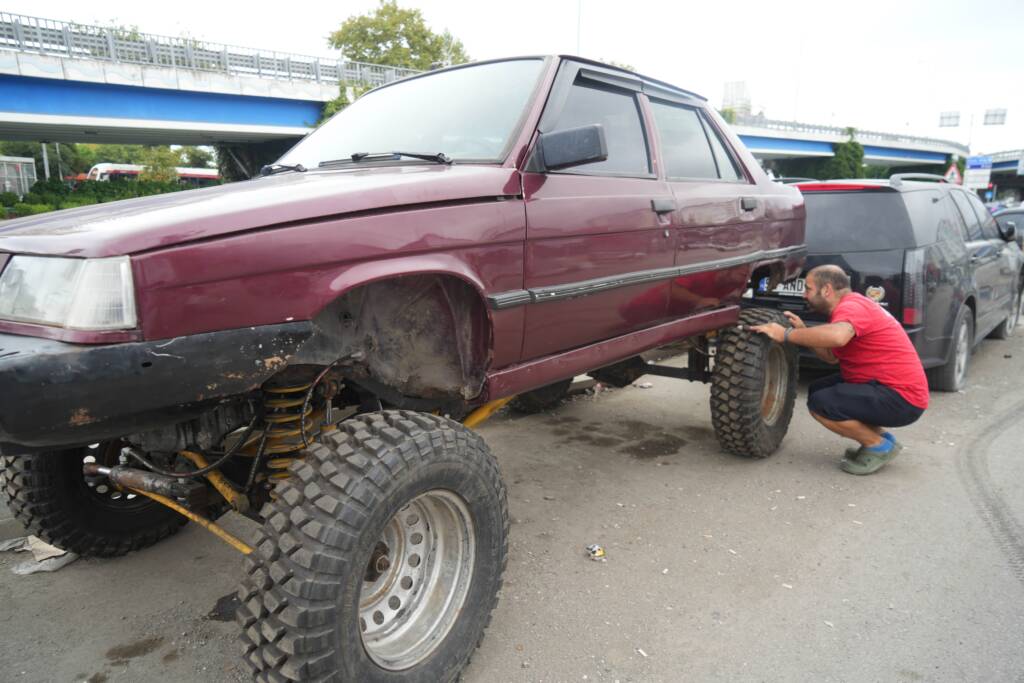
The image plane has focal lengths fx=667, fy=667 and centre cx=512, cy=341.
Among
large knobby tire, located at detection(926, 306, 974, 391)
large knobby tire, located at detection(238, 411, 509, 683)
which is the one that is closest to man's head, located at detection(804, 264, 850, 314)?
large knobby tire, located at detection(926, 306, 974, 391)

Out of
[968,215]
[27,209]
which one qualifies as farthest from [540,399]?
[27,209]

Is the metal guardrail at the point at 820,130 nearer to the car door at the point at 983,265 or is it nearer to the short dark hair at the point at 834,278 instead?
the car door at the point at 983,265

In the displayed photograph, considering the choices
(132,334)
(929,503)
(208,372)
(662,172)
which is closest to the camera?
(132,334)

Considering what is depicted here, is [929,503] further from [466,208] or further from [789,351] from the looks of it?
[466,208]

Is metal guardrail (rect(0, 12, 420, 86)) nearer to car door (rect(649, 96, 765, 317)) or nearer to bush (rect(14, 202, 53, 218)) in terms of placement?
bush (rect(14, 202, 53, 218))

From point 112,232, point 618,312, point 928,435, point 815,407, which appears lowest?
point 928,435

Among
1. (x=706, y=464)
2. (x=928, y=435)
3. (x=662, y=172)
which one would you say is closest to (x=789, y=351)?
(x=706, y=464)

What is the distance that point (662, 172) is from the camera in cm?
333

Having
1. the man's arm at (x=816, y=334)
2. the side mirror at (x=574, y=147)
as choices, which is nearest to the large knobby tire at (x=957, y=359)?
the man's arm at (x=816, y=334)

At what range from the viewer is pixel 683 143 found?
370 centimetres

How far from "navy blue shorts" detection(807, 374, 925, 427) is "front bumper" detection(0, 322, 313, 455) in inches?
141

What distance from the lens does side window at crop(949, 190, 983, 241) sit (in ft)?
20.4

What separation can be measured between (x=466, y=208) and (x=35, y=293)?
1.23m

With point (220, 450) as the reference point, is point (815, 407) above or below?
below
